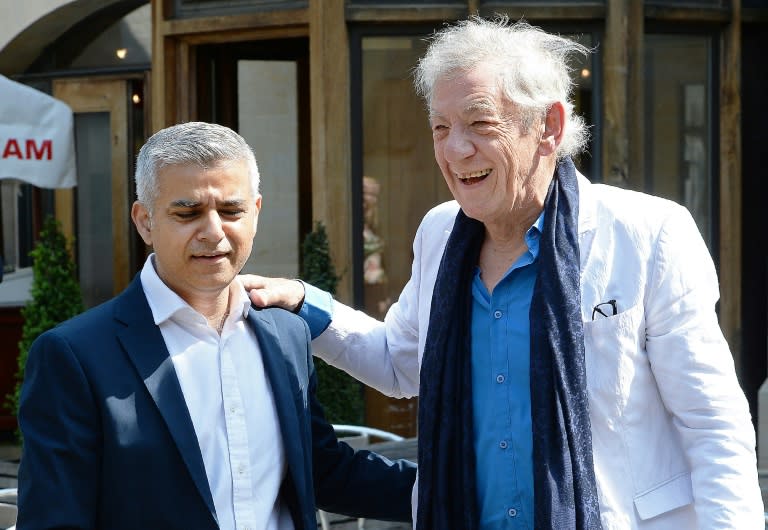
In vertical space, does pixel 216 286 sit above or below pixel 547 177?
below

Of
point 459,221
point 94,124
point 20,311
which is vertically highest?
point 94,124

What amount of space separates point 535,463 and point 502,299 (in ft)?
1.15

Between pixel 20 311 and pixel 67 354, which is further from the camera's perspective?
pixel 20 311

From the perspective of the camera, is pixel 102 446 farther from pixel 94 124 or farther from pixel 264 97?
pixel 94 124

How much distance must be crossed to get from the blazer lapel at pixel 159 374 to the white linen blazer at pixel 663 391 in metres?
0.75

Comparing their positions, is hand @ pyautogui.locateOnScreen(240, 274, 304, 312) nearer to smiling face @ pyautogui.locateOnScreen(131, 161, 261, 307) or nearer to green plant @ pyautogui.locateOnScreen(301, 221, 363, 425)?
smiling face @ pyautogui.locateOnScreen(131, 161, 261, 307)

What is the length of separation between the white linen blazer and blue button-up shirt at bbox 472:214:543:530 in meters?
0.13

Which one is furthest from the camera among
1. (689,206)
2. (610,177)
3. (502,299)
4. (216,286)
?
(689,206)

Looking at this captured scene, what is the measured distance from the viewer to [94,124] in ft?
28.9

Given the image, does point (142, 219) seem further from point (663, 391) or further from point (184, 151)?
point (663, 391)

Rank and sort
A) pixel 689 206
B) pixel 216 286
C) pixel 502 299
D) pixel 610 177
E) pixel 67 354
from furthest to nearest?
pixel 689 206 → pixel 610 177 → pixel 502 299 → pixel 216 286 → pixel 67 354

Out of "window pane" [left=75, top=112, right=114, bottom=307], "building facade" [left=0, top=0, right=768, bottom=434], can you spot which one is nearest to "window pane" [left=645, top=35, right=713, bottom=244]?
"building facade" [left=0, top=0, right=768, bottom=434]

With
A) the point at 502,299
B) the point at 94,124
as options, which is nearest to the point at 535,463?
the point at 502,299

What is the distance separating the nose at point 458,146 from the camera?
2381 millimetres
